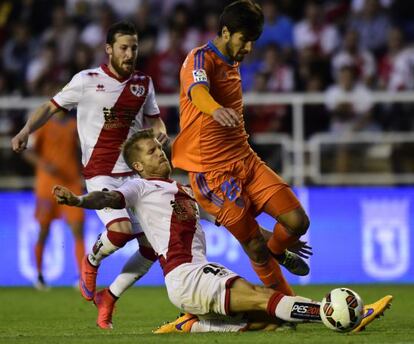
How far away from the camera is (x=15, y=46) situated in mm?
19078

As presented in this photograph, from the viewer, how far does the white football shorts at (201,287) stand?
7.98 metres

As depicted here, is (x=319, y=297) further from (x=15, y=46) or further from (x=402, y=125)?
(x=15, y=46)

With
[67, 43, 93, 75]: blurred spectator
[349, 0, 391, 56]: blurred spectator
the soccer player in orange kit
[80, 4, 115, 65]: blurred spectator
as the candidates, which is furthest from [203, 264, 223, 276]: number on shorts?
[80, 4, 115, 65]: blurred spectator

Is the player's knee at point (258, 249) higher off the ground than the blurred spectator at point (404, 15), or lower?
lower

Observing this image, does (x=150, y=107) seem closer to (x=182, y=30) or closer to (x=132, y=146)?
(x=132, y=146)

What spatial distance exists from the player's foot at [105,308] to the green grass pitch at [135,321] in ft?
0.37

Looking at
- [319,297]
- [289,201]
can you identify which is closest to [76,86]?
[289,201]

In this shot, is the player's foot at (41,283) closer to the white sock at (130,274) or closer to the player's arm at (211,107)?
the white sock at (130,274)

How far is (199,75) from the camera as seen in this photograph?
8.72 metres

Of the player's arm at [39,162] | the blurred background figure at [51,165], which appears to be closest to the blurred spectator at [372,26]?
the blurred background figure at [51,165]

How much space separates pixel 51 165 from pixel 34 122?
5.35 metres

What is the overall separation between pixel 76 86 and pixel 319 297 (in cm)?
405

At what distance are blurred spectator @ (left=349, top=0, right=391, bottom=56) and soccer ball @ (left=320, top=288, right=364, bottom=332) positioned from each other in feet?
34.0

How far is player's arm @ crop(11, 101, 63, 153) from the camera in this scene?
31.4 ft
